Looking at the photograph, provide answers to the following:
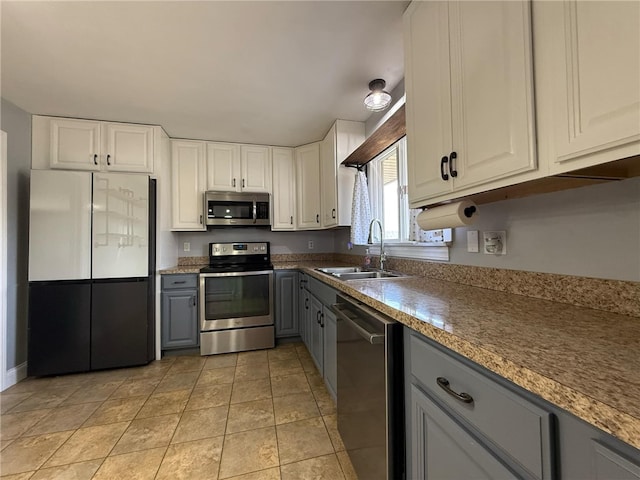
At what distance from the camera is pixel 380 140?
2137mm

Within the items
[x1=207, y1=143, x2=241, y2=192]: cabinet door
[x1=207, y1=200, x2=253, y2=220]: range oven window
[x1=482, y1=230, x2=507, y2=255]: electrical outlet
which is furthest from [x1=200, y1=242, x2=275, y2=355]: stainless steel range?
[x1=482, y1=230, x2=507, y2=255]: electrical outlet

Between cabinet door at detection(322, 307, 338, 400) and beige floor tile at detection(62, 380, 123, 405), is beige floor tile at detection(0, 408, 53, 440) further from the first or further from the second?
cabinet door at detection(322, 307, 338, 400)

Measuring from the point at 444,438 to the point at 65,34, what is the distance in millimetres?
2617

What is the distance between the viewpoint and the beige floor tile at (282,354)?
2676 millimetres

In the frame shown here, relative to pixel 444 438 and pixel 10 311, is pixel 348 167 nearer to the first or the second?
pixel 444 438

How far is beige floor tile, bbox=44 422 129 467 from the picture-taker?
4.75 ft

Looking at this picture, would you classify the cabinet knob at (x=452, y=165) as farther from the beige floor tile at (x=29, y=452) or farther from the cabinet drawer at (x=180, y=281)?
the cabinet drawer at (x=180, y=281)

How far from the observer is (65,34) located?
1.57 m

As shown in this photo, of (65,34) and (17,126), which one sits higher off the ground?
(65,34)

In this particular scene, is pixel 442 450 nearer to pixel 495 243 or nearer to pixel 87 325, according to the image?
pixel 495 243

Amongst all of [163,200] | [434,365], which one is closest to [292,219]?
Result: [163,200]

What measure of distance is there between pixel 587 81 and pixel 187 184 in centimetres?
329

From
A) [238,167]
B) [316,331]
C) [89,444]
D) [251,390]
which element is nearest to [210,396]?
[251,390]

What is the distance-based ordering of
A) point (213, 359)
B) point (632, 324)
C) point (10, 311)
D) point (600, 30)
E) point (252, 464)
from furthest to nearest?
1. point (213, 359)
2. point (10, 311)
3. point (252, 464)
4. point (632, 324)
5. point (600, 30)
